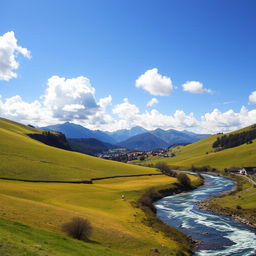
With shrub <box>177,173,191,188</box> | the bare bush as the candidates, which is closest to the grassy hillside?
the bare bush

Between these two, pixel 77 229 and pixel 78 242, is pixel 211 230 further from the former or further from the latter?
pixel 78 242

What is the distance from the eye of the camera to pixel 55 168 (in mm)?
118125

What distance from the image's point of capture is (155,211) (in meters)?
77.4

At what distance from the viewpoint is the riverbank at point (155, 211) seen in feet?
162

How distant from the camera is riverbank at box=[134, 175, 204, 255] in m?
49.3

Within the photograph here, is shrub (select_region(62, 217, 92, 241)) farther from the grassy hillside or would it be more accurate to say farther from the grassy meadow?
the grassy hillside

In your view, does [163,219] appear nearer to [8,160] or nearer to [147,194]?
[147,194]

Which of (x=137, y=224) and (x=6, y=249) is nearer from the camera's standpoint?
(x=6, y=249)

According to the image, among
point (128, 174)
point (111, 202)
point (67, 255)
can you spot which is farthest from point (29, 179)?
point (67, 255)

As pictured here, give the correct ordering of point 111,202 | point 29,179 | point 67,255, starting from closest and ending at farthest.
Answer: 1. point 67,255
2. point 111,202
3. point 29,179

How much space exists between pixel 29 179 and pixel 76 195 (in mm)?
25460

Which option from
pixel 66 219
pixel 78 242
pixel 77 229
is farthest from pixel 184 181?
pixel 78 242

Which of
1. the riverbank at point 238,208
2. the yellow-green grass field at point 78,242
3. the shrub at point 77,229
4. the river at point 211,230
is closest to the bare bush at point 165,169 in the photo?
the riverbank at point 238,208

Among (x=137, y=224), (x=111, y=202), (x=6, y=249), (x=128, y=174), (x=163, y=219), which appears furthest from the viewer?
(x=128, y=174)
